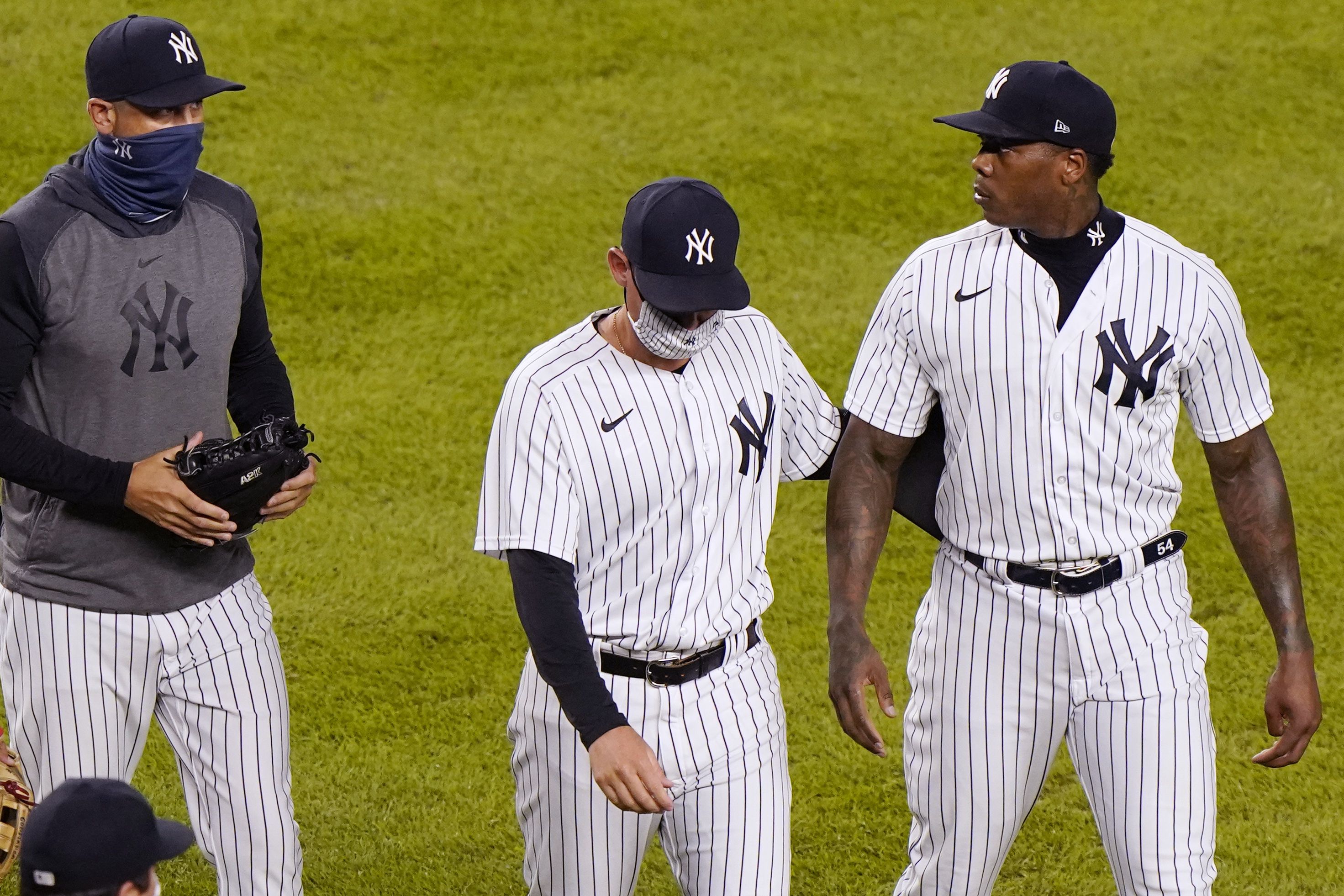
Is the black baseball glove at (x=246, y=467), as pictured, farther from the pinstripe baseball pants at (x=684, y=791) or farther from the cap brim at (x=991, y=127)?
the cap brim at (x=991, y=127)

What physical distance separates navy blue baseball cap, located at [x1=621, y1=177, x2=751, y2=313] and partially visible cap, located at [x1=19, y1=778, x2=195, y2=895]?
1245mm

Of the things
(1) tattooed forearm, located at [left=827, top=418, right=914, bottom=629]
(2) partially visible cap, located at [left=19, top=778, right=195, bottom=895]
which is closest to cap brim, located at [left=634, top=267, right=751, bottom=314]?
(1) tattooed forearm, located at [left=827, top=418, right=914, bottom=629]

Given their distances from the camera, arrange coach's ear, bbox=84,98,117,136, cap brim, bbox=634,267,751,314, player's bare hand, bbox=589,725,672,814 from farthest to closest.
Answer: coach's ear, bbox=84,98,117,136
cap brim, bbox=634,267,751,314
player's bare hand, bbox=589,725,672,814

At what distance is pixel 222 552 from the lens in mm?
3438

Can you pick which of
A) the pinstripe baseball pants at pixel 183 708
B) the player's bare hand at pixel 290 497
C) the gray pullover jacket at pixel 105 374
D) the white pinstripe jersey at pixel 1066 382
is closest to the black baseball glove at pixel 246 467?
the player's bare hand at pixel 290 497

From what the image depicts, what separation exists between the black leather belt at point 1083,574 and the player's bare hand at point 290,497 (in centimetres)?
144

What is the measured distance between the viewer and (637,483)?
9.97 ft

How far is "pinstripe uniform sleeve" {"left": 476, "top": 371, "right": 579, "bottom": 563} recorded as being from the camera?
9.66 ft

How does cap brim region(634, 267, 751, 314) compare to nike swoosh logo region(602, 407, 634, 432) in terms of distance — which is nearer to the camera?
cap brim region(634, 267, 751, 314)

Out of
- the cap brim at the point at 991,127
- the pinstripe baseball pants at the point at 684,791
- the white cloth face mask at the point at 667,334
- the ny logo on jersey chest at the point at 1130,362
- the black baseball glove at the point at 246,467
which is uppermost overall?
the cap brim at the point at 991,127

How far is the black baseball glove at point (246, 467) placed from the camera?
3219mm

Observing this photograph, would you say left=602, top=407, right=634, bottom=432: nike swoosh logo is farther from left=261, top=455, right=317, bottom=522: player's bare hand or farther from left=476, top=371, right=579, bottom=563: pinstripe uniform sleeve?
left=261, top=455, right=317, bottom=522: player's bare hand

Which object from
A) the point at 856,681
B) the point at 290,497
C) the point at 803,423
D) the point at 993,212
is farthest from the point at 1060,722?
the point at 290,497

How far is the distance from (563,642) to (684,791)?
43 cm
